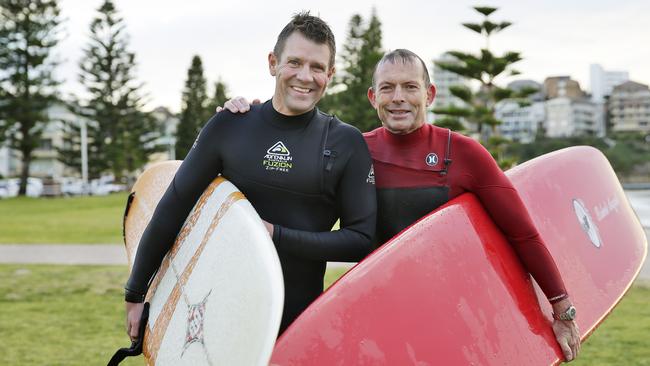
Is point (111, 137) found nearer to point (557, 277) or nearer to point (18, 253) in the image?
point (18, 253)

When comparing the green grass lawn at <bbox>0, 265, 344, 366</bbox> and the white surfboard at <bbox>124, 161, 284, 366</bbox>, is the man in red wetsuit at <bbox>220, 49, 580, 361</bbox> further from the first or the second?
the green grass lawn at <bbox>0, 265, 344, 366</bbox>

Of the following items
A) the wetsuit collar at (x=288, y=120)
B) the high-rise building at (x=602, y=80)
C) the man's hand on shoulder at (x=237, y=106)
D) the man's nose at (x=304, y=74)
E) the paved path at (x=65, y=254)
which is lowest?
the paved path at (x=65, y=254)

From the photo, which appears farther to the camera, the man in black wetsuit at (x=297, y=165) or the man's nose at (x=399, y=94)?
the man's nose at (x=399, y=94)

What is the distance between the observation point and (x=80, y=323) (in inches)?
224

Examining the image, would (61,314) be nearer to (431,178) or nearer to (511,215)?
(431,178)

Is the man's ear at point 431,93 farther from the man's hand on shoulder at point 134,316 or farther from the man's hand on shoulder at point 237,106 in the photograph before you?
the man's hand on shoulder at point 134,316

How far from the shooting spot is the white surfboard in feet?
5.23

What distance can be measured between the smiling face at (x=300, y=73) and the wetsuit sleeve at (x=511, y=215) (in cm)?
57

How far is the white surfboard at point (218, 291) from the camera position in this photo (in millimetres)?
1595

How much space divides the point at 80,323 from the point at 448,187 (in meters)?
4.27

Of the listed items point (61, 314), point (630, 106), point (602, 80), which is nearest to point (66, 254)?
point (61, 314)

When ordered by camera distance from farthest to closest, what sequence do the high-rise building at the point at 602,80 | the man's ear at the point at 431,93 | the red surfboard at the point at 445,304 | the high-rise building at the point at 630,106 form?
the high-rise building at the point at 602,80 < the high-rise building at the point at 630,106 < the man's ear at the point at 431,93 < the red surfboard at the point at 445,304

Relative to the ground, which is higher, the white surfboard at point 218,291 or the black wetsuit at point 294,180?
the black wetsuit at point 294,180

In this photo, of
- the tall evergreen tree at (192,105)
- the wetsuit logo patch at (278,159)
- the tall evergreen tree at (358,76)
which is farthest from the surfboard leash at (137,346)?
the tall evergreen tree at (192,105)
